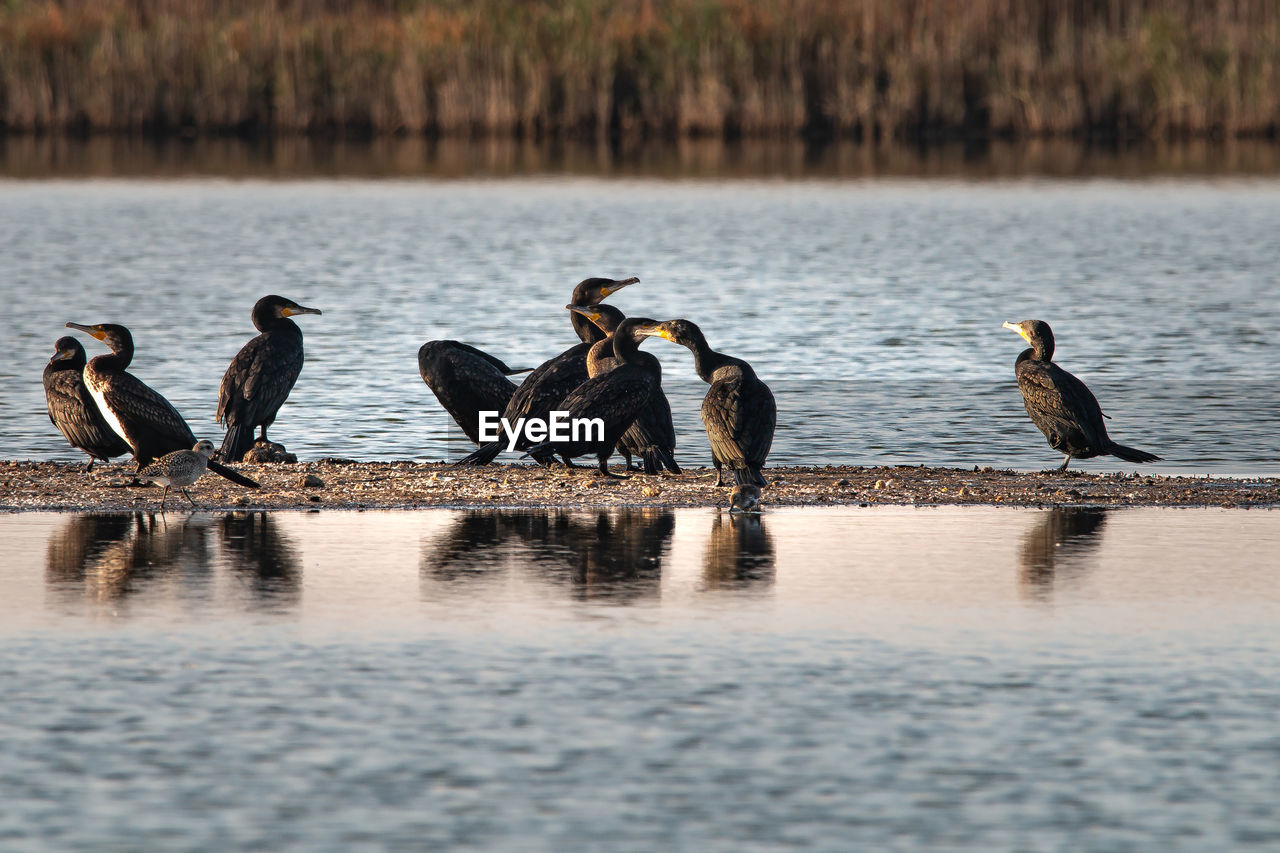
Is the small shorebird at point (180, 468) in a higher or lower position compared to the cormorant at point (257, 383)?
lower

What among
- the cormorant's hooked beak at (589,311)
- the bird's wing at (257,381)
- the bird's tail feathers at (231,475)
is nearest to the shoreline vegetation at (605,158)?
the cormorant's hooked beak at (589,311)

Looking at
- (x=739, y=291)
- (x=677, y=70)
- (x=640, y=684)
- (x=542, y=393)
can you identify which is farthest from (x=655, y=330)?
(x=677, y=70)

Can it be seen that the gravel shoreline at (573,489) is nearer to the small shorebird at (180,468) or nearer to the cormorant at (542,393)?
the cormorant at (542,393)

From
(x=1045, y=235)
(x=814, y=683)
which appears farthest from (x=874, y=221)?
(x=814, y=683)

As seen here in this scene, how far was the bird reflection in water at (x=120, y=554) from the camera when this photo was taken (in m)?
8.16

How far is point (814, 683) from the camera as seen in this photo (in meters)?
6.75

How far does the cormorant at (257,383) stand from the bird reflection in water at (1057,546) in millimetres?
4582

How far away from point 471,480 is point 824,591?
3.14 m

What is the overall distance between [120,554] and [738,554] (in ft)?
8.83

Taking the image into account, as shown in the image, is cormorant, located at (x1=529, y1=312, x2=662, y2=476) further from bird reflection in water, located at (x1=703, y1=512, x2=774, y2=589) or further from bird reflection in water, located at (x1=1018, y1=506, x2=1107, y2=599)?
bird reflection in water, located at (x1=1018, y1=506, x2=1107, y2=599)

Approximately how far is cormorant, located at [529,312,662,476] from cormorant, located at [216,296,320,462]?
1753mm

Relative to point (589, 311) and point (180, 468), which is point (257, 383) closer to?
point (180, 468)

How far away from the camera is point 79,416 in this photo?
1130 cm

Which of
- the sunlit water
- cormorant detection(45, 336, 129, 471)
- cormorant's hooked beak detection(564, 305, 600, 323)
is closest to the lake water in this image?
cormorant detection(45, 336, 129, 471)
